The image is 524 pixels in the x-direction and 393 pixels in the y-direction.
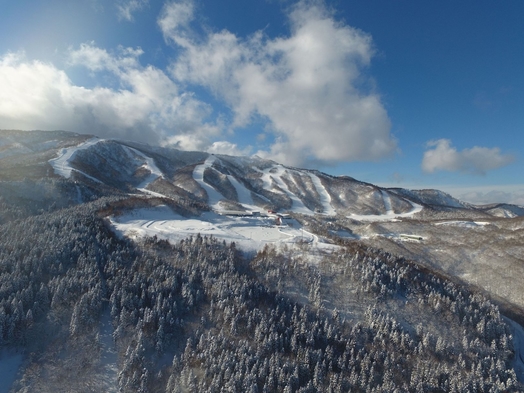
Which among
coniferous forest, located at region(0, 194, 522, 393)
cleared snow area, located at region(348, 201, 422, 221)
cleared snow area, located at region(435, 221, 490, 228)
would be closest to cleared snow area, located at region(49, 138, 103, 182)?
coniferous forest, located at region(0, 194, 522, 393)

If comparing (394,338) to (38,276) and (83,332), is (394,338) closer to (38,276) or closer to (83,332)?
(83,332)

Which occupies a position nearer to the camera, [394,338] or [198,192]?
[394,338]

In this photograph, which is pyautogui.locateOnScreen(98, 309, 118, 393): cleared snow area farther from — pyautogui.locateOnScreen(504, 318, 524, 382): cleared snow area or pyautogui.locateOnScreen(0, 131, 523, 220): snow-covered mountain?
pyautogui.locateOnScreen(0, 131, 523, 220): snow-covered mountain

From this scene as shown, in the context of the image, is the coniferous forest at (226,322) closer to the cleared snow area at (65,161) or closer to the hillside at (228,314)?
the hillside at (228,314)

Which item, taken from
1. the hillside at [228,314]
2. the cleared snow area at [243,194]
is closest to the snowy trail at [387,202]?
the cleared snow area at [243,194]

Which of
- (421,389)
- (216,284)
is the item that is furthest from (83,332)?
(421,389)

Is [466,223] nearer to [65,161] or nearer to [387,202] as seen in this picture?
[387,202]
